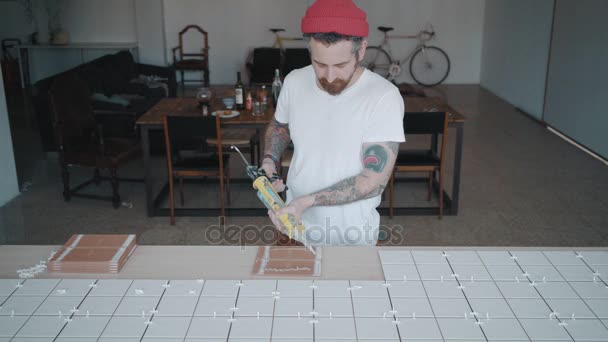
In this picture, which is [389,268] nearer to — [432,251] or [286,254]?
[432,251]

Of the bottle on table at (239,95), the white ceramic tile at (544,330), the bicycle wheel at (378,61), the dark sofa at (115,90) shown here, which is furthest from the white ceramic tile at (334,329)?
the bicycle wheel at (378,61)

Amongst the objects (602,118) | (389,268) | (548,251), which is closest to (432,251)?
(389,268)

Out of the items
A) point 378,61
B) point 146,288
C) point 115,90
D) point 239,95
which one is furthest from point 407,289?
point 378,61

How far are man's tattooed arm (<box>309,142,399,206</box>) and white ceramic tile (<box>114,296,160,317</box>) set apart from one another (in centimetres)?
60

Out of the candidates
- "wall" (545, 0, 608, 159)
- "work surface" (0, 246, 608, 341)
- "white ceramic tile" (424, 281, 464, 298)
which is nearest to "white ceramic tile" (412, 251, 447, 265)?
"work surface" (0, 246, 608, 341)

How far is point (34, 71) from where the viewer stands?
30.5 feet

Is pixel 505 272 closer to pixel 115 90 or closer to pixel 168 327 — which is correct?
pixel 168 327

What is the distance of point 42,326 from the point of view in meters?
1.47

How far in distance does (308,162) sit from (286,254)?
35 cm

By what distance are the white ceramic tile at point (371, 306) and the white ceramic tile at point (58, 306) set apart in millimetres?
784

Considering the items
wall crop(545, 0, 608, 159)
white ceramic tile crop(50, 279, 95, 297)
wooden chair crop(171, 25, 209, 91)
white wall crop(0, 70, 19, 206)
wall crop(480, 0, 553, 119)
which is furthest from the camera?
wooden chair crop(171, 25, 209, 91)

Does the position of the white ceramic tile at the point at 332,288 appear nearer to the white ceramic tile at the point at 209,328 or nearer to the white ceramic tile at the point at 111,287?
the white ceramic tile at the point at 209,328

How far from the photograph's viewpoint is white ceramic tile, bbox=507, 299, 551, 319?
4.99ft

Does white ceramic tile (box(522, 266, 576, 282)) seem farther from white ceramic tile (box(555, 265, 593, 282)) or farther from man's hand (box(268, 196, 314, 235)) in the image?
man's hand (box(268, 196, 314, 235))
